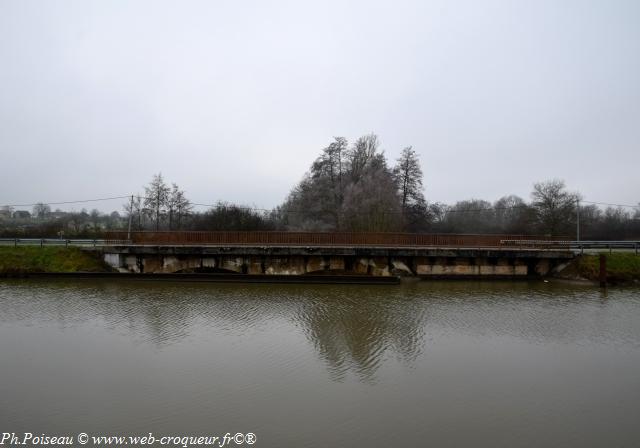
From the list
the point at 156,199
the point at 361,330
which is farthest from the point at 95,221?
the point at 361,330

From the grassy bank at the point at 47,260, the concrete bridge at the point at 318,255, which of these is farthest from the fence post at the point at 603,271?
the grassy bank at the point at 47,260

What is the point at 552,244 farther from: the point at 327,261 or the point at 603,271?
the point at 327,261

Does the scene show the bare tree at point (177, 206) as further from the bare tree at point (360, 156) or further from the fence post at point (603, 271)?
the fence post at point (603, 271)

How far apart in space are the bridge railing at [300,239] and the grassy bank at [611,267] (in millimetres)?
2020

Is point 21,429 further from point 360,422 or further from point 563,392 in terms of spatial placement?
point 563,392

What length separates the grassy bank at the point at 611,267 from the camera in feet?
73.8

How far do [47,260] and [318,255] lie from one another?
17.4 meters

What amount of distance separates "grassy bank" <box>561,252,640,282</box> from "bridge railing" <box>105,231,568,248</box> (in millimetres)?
2020

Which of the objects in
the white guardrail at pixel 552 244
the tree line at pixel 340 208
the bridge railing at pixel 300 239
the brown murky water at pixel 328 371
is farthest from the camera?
the tree line at pixel 340 208

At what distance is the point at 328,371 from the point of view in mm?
8656

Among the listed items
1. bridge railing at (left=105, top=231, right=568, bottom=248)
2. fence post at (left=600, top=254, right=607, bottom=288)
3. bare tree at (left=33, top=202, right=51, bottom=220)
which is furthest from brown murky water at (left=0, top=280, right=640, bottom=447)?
bare tree at (left=33, top=202, right=51, bottom=220)

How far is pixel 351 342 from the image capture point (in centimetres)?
1082

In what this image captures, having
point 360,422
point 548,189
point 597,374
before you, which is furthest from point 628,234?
point 360,422

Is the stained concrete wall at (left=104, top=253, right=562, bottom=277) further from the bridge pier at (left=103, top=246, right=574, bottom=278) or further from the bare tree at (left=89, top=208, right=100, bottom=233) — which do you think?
the bare tree at (left=89, top=208, right=100, bottom=233)
